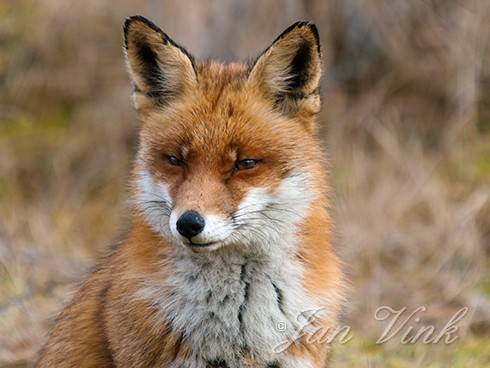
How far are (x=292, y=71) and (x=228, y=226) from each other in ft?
3.50

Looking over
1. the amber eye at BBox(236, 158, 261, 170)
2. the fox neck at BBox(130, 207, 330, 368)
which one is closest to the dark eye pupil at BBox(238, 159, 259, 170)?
the amber eye at BBox(236, 158, 261, 170)

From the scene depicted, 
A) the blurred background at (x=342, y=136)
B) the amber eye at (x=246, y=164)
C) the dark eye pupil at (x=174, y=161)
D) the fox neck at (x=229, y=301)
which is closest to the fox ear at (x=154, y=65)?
the dark eye pupil at (x=174, y=161)

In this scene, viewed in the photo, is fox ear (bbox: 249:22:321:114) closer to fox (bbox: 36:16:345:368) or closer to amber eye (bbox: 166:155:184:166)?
fox (bbox: 36:16:345:368)

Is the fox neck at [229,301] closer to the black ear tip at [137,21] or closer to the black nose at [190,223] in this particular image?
the black nose at [190,223]

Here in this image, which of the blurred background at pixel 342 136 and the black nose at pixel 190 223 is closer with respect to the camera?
the black nose at pixel 190 223

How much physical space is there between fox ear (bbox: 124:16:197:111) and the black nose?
0.96 metres

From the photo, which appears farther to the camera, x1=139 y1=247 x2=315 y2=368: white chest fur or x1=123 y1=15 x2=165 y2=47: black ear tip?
x1=123 y1=15 x2=165 y2=47: black ear tip

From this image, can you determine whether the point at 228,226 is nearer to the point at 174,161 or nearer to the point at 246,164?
the point at 246,164

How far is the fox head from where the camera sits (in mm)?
4648

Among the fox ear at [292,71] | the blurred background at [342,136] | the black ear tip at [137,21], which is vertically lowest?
the blurred background at [342,136]

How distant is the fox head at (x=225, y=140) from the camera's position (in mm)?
4648

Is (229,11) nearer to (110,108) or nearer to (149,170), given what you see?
(110,108)

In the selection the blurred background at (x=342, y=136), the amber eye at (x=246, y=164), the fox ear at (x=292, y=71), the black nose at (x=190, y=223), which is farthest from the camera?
the blurred background at (x=342, y=136)

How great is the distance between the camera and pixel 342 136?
1203cm
